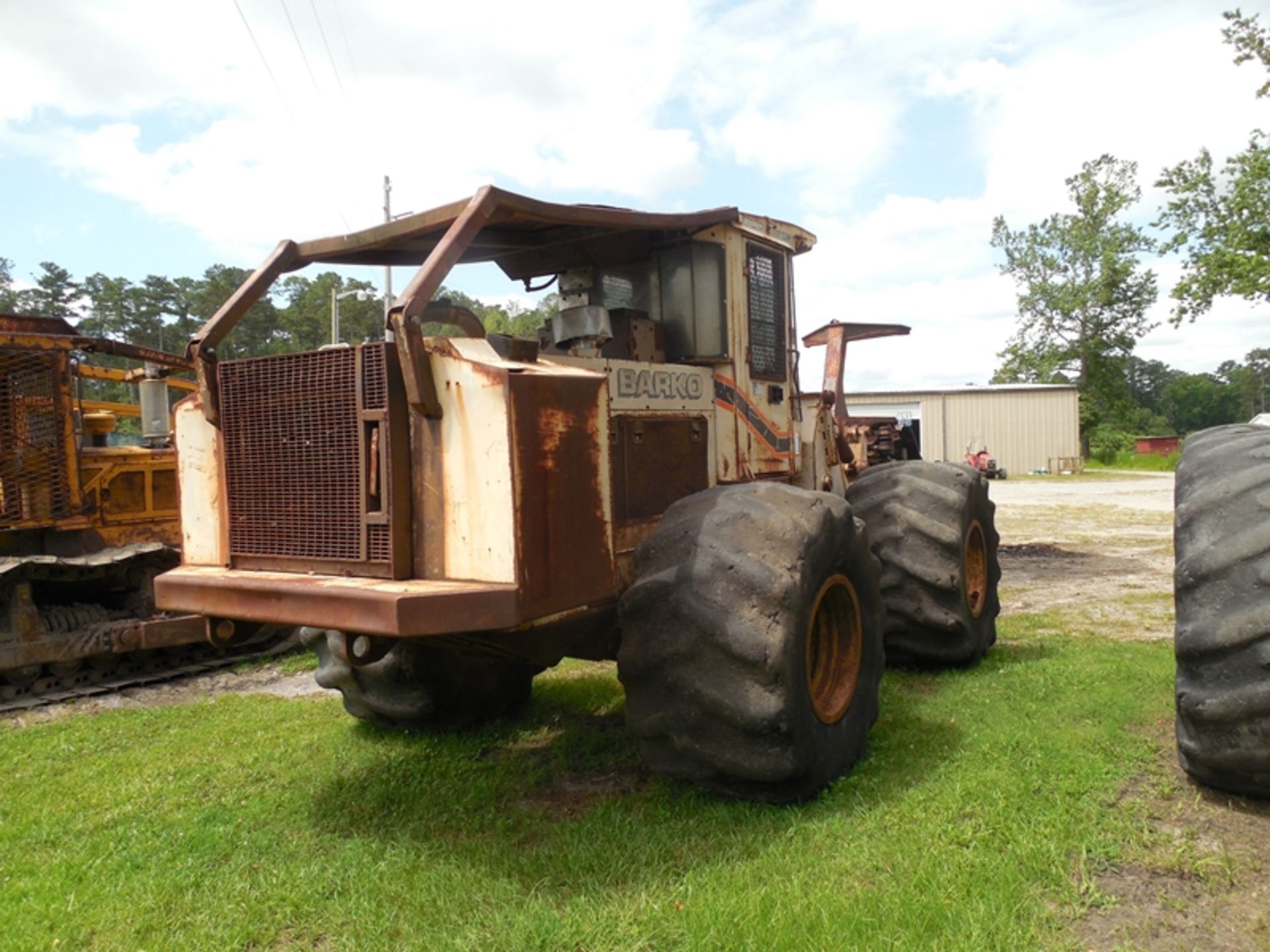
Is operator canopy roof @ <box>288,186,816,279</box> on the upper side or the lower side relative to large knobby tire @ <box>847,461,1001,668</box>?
upper

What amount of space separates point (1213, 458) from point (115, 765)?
5391mm

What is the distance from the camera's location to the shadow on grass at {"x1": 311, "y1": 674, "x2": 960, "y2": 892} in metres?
3.45

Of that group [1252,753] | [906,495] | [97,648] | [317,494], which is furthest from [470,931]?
[97,648]

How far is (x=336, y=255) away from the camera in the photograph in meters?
4.64

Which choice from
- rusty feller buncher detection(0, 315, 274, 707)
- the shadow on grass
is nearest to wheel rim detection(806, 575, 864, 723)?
the shadow on grass

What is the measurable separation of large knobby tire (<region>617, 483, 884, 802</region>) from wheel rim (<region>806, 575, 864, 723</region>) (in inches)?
7.8

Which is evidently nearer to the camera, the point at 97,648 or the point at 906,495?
the point at 906,495

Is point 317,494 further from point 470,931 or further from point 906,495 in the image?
point 906,495

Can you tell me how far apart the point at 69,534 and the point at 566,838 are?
6176 millimetres

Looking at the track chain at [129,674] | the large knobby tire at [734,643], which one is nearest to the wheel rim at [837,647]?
the large knobby tire at [734,643]

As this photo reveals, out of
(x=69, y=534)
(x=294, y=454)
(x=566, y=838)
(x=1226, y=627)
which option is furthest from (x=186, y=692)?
(x=1226, y=627)

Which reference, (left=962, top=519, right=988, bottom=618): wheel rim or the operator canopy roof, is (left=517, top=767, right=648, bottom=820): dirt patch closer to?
the operator canopy roof

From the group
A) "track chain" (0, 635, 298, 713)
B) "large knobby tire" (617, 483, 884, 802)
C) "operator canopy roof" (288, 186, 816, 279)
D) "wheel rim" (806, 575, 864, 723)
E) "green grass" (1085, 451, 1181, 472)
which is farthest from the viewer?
"green grass" (1085, 451, 1181, 472)

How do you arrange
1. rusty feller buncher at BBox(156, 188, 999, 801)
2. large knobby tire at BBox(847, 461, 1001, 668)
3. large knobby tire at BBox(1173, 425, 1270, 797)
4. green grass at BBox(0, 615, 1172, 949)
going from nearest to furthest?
1. green grass at BBox(0, 615, 1172, 949)
2. large knobby tire at BBox(1173, 425, 1270, 797)
3. rusty feller buncher at BBox(156, 188, 999, 801)
4. large knobby tire at BBox(847, 461, 1001, 668)
